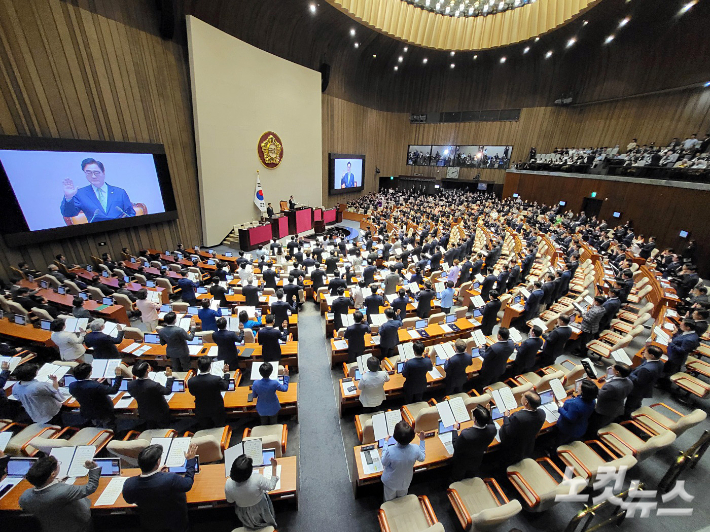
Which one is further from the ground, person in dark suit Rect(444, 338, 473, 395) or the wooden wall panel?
the wooden wall panel

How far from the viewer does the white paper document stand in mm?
2842

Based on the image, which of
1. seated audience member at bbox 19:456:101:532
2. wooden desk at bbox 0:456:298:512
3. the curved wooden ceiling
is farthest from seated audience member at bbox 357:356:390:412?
the curved wooden ceiling

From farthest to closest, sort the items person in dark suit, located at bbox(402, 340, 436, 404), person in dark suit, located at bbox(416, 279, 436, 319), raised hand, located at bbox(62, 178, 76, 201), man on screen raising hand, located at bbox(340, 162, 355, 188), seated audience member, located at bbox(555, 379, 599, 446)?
man on screen raising hand, located at bbox(340, 162, 355, 188) → raised hand, located at bbox(62, 178, 76, 201) → person in dark suit, located at bbox(416, 279, 436, 319) → person in dark suit, located at bbox(402, 340, 436, 404) → seated audience member, located at bbox(555, 379, 599, 446)

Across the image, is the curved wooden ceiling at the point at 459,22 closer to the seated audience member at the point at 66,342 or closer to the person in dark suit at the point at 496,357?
the seated audience member at the point at 66,342

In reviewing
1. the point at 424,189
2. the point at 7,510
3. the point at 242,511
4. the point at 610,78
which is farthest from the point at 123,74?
the point at 610,78

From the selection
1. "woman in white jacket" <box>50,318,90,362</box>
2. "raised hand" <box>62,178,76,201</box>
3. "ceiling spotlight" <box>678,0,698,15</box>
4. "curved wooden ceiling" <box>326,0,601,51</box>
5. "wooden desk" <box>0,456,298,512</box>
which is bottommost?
"wooden desk" <box>0,456,298,512</box>

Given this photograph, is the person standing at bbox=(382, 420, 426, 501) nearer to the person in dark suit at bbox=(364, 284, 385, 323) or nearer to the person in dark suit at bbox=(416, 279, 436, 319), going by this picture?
the person in dark suit at bbox=(364, 284, 385, 323)

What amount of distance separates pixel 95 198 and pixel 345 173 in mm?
16755

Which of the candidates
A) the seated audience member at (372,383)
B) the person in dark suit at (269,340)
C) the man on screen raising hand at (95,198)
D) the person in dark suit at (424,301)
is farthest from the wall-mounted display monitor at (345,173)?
the seated audience member at (372,383)

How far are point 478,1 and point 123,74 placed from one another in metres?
21.2

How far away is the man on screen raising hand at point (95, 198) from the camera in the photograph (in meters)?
9.13

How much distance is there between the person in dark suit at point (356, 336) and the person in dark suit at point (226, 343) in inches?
76.0

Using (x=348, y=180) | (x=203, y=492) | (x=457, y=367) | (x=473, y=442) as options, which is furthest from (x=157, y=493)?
(x=348, y=180)

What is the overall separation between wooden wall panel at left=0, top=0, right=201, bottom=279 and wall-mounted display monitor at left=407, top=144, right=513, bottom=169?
21.3m
